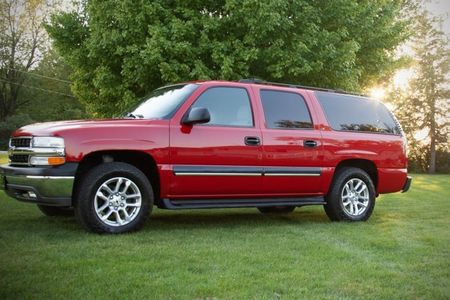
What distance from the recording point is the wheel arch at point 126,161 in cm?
638

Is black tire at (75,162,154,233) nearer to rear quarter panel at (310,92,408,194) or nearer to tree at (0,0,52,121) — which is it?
rear quarter panel at (310,92,408,194)

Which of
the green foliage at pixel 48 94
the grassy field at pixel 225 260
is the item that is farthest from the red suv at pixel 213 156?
the green foliage at pixel 48 94

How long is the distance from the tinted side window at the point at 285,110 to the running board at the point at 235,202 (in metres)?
0.97

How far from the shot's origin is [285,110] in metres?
7.64

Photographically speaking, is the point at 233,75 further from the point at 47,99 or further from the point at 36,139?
the point at 47,99

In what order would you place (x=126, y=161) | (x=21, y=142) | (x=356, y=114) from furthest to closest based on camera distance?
(x=356, y=114), (x=126, y=161), (x=21, y=142)

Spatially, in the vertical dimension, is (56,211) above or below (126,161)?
below

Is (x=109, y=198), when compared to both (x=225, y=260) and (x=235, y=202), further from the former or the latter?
(x=225, y=260)

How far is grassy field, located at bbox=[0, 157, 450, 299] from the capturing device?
394 cm

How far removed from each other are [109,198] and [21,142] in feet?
3.91

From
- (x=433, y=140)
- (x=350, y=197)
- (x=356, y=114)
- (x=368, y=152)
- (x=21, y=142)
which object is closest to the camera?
(x=21, y=142)

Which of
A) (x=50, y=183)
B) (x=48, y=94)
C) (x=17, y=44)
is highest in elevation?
(x=17, y=44)

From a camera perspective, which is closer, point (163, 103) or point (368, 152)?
point (163, 103)

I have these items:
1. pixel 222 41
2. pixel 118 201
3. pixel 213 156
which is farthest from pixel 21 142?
pixel 222 41
